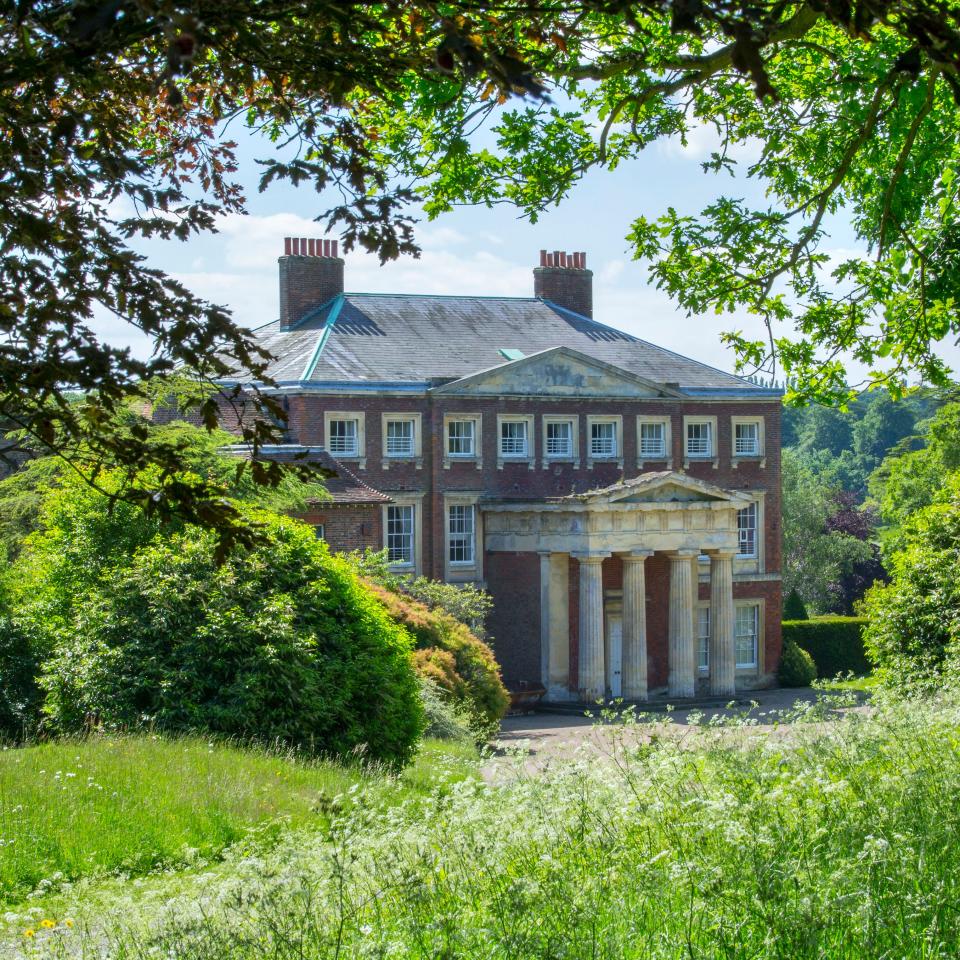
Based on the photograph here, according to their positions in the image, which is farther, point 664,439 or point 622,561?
point 664,439

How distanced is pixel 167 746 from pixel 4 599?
8725 millimetres

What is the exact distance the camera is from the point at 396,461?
140 ft

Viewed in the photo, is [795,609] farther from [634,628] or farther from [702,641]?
[634,628]

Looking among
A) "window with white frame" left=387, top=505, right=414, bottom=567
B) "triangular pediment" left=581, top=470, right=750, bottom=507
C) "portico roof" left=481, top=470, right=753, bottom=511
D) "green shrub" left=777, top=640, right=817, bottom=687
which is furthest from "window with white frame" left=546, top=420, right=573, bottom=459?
"green shrub" left=777, top=640, right=817, bottom=687

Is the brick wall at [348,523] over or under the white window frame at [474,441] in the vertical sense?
under

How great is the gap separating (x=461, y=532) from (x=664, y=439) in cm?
817

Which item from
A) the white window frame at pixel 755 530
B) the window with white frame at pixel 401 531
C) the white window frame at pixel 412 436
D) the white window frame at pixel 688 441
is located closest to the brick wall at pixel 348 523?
the window with white frame at pixel 401 531

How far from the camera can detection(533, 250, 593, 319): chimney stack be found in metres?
49.9

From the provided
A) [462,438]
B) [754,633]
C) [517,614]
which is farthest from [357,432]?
[754,633]

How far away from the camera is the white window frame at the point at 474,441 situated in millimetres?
43250

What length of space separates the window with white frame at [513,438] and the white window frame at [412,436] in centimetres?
276

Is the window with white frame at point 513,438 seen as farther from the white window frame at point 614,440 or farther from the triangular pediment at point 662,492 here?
the triangular pediment at point 662,492

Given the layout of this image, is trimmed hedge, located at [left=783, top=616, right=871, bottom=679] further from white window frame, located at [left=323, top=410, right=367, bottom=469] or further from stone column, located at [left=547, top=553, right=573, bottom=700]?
white window frame, located at [left=323, top=410, right=367, bottom=469]

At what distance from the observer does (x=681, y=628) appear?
43.7 metres
